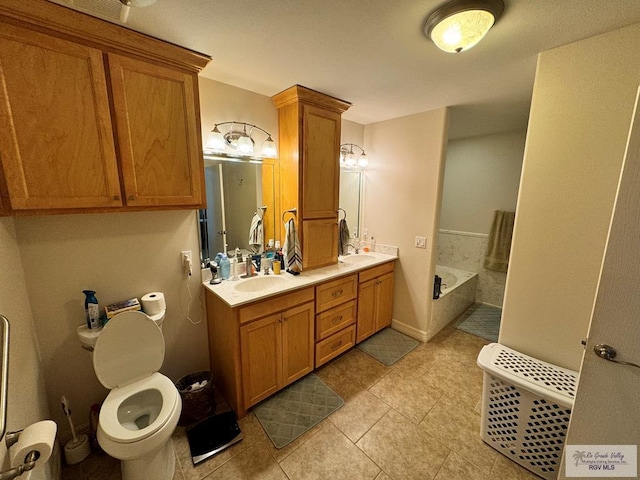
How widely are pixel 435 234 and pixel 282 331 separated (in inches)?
70.8

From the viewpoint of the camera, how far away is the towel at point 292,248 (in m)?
2.17

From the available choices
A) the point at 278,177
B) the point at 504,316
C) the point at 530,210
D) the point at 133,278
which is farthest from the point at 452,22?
the point at 133,278

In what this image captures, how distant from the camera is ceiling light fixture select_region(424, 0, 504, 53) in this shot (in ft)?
3.46

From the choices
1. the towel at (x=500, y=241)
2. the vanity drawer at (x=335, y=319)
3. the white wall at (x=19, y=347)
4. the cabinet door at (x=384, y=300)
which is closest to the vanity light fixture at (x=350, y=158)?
the cabinet door at (x=384, y=300)

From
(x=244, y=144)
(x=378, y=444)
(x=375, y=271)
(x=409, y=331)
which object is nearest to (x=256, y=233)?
(x=244, y=144)

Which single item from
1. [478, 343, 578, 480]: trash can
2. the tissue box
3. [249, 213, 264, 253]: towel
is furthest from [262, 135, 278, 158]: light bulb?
[478, 343, 578, 480]: trash can

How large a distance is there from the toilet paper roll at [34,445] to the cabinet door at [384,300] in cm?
239

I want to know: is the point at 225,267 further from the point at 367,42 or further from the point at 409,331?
the point at 409,331

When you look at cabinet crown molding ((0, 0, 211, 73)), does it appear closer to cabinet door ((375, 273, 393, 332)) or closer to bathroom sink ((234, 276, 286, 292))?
bathroom sink ((234, 276, 286, 292))

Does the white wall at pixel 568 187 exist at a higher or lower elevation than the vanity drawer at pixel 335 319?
higher

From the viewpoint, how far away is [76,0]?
3.47 feet

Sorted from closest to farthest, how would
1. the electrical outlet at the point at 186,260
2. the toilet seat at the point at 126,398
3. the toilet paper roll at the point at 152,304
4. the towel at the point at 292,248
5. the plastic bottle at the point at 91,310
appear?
the toilet seat at the point at 126,398
the plastic bottle at the point at 91,310
the toilet paper roll at the point at 152,304
the electrical outlet at the point at 186,260
the towel at the point at 292,248

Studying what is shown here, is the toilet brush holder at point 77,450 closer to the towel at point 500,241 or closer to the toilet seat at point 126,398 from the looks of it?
the toilet seat at point 126,398

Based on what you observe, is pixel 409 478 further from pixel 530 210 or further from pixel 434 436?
pixel 530 210
